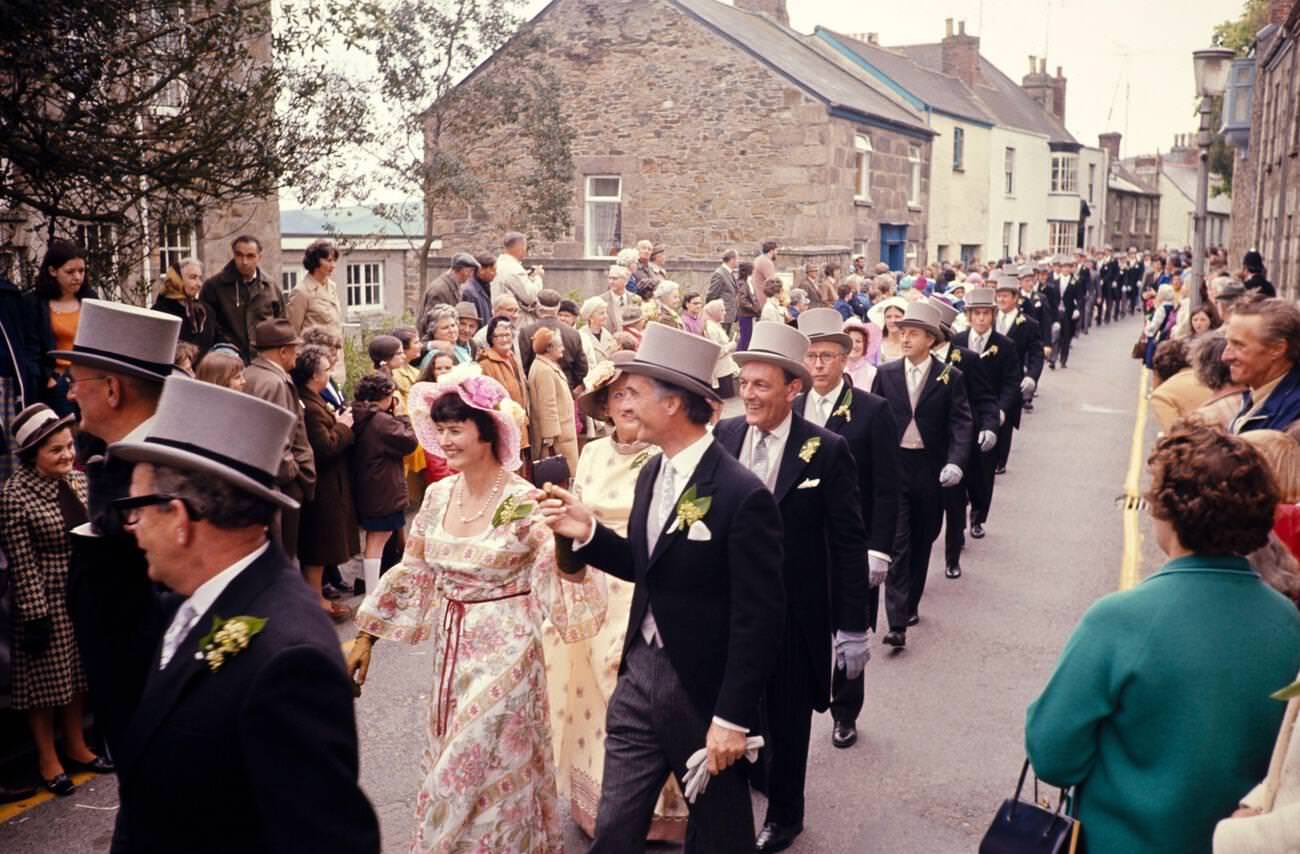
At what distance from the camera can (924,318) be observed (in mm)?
8992

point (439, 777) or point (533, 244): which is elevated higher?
point (533, 244)

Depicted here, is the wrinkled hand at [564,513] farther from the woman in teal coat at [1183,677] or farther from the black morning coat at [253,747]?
the woman in teal coat at [1183,677]

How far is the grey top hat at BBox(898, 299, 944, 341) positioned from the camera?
887 cm

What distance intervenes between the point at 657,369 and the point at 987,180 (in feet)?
137

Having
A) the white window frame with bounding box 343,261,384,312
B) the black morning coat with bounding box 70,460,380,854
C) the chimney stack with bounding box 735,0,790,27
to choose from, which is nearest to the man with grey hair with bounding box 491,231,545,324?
the black morning coat with bounding box 70,460,380,854

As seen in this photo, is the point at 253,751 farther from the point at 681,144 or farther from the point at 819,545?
the point at 681,144

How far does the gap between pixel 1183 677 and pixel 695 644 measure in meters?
1.64

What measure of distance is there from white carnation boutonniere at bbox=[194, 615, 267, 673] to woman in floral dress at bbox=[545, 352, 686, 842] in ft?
9.66

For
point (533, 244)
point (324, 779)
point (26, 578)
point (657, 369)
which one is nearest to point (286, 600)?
point (324, 779)

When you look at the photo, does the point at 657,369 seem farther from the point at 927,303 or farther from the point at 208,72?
the point at 208,72

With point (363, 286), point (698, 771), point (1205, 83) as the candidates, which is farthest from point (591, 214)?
point (698, 771)

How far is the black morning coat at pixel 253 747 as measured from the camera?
2.55 m

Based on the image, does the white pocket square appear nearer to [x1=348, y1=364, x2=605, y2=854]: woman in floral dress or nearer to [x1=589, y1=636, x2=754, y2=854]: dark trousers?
[x1=589, y1=636, x2=754, y2=854]: dark trousers

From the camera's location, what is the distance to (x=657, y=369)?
175 inches
